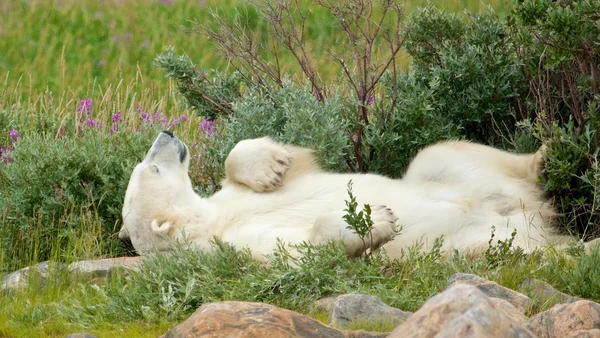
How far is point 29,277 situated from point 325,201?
1.77 metres

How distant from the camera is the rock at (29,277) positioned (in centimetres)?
578

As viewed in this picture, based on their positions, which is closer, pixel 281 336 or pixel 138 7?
pixel 281 336

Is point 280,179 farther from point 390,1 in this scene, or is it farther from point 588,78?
point 588,78

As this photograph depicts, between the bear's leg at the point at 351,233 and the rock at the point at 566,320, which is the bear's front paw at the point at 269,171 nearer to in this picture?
the bear's leg at the point at 351,233

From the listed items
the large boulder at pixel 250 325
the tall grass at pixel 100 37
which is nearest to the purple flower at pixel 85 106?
the tall grass at pixel 100 37

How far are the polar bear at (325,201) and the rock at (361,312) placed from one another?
3.42 ft

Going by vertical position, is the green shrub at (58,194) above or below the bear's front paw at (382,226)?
below

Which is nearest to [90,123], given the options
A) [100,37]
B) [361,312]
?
[361,312]

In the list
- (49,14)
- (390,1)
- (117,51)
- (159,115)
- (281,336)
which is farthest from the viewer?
(49,14)

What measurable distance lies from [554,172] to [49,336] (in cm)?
314

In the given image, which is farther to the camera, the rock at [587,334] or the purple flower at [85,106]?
the purple flower at [85,106]

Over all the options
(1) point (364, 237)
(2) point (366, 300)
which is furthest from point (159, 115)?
(2) point (366, 300)

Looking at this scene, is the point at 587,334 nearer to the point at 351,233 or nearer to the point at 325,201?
the point at 351,233

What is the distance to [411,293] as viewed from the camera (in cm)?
482
